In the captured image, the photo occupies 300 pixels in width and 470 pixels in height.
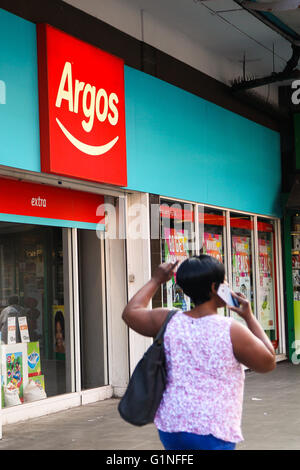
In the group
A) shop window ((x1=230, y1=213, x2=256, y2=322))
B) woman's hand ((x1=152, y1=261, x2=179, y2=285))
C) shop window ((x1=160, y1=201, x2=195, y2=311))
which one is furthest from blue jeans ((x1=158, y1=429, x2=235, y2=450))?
shop window ((x1=230, y1=213, x2=256, y2=322))

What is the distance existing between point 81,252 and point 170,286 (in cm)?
159

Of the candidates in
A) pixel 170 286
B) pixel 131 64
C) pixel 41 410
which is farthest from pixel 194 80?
pixel 41 410

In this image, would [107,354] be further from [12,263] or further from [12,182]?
[12,182]

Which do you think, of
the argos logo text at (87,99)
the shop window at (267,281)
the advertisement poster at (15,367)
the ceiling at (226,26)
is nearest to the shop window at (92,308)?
the advertisement poster at (15,367)

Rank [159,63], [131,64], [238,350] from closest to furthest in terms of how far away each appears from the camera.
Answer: [238,350] → [131,64] → [159,63]

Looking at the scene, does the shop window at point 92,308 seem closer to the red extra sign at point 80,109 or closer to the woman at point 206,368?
the red extra sign at point 80,109

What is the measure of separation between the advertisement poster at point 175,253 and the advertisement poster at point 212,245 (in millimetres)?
634

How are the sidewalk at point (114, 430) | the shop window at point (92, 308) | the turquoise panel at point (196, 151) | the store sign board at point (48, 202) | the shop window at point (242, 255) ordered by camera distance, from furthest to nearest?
1. the shop window at point (242, 255)
2. the turquoise panel at point (196, 151)
3. the shop window at point (92, 308)
4. the store sign board at point (48, 202)
5. the sidewalk at point (114, 430)

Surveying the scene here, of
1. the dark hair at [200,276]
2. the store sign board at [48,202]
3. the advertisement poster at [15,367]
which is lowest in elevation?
the advertisement poster at [15,367]

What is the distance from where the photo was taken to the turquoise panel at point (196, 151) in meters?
9.07

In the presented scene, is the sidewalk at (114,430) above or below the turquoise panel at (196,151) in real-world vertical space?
below

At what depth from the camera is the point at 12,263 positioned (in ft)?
25.2

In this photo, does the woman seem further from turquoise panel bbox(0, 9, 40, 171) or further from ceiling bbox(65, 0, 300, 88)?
ceiling bbox(65, 0, 300, 88)

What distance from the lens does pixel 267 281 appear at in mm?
13148
